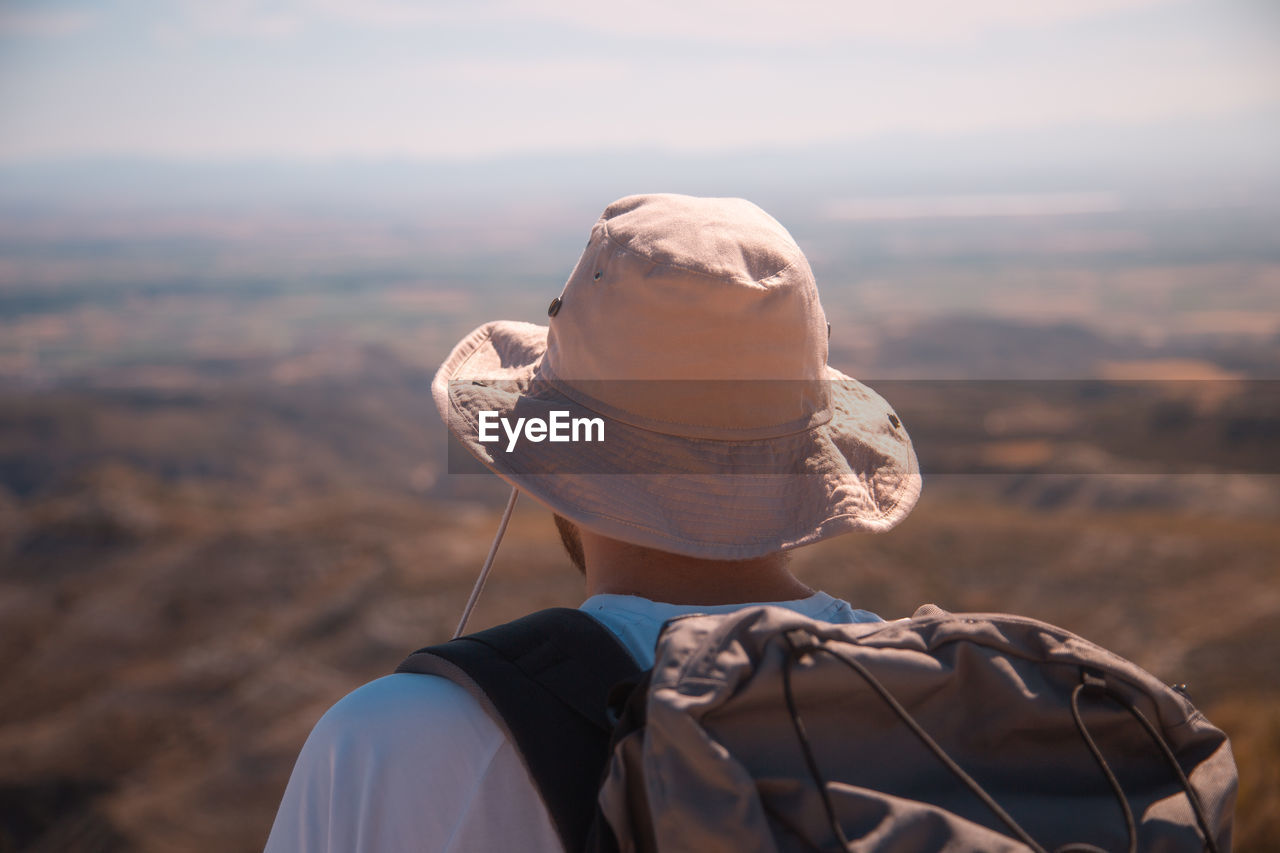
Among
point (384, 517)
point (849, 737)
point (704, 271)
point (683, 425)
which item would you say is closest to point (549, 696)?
point (849, 737)

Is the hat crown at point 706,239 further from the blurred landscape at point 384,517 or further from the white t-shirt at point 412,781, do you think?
the blurred landscape at point 384,517

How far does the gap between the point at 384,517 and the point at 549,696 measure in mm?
8765

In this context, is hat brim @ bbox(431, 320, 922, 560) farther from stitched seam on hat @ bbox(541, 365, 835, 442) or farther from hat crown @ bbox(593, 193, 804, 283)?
hat crown @ bbox(593, 193, 804, 283)

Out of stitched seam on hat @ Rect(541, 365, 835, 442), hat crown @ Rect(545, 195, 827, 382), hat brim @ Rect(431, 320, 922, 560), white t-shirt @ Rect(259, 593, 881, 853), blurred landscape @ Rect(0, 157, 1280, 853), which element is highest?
hat crown @ Rect(545, 195, 827, 382)

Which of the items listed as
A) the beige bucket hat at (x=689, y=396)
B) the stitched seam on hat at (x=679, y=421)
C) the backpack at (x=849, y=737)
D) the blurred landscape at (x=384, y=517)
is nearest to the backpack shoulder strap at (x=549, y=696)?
the backpack at (x=849, y=737)

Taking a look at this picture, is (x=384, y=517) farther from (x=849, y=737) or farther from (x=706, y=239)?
(x=849, y=737)

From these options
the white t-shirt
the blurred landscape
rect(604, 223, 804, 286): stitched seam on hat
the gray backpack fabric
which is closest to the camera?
the gray backpack fabric

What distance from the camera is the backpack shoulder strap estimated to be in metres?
0.98

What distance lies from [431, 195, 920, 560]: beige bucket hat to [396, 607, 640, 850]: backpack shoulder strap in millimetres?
218

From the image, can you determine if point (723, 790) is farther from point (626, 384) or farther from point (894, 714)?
point (626, 384)

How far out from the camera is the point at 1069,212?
16175 centimetres

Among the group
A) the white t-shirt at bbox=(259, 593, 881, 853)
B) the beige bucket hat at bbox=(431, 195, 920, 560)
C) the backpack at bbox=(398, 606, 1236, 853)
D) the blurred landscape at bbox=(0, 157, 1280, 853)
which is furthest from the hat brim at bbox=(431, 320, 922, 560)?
the blurred landscape at bbox=(0, 157, 1280, 853)

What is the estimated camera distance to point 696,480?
1275mm

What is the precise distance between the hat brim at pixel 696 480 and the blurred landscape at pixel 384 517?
337 cm
